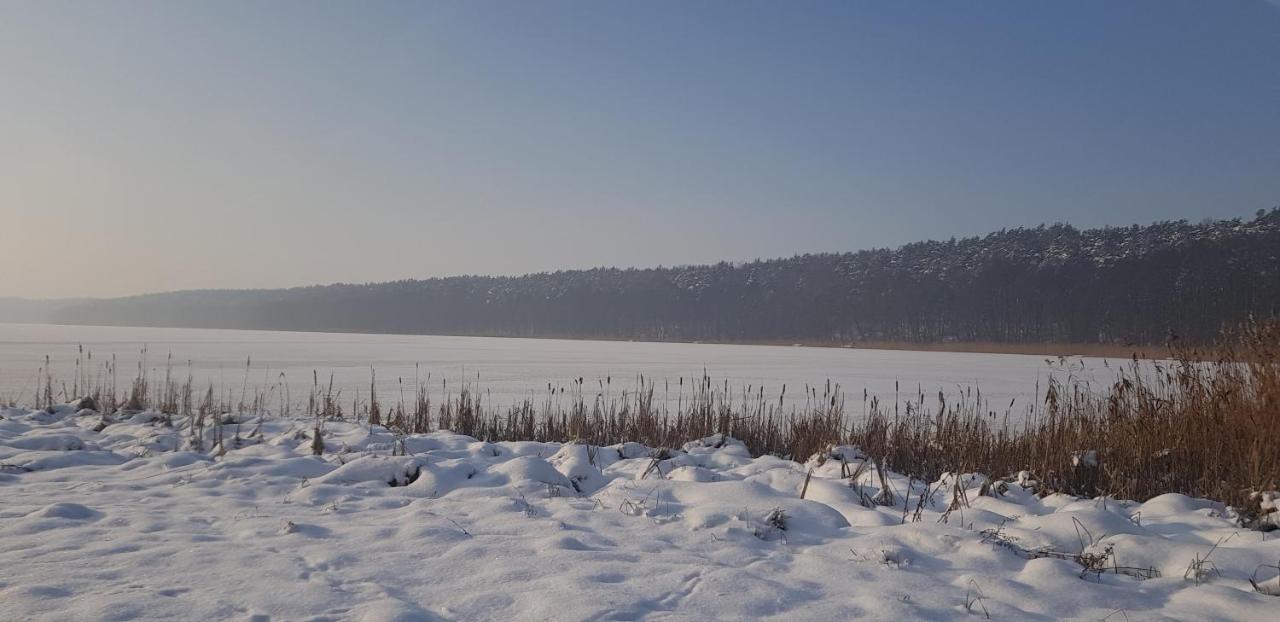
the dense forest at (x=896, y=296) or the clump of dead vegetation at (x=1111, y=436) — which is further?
the dense forest at (x=896, y=296)

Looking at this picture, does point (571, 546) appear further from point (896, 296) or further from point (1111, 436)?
point (896, 296)

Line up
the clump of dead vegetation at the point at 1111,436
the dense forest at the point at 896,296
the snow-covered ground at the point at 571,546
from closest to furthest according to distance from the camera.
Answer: the snow-covered ground at the point at 571,546, the clump of dead vegetation at the point at 1111,436, the dense forest at the point at 896,296

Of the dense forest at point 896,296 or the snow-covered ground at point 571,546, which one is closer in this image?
the snow-covered ground at point 571,546

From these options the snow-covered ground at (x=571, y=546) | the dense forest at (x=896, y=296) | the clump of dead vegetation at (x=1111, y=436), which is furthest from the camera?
the dense forest at (x=896, y=296)

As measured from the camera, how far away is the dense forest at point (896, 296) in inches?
1944

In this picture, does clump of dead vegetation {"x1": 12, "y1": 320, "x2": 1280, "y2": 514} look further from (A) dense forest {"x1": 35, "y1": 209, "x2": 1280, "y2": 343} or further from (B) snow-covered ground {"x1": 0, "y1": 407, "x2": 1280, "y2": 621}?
(A) dense forest {"x1": 35, "y1": 209, "x2": 1280, "y2": 343}

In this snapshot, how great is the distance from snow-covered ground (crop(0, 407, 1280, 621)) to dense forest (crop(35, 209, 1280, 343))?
81.7 ft

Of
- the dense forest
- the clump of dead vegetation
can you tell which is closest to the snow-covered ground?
the clump of dead vegetation

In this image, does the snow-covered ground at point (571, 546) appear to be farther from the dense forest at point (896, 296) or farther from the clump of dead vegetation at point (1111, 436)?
the dense forest at point (896, 296)

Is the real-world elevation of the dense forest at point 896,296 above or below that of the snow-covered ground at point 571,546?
above

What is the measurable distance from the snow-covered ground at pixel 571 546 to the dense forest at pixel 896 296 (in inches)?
980

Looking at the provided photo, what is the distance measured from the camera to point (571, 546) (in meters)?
2.97

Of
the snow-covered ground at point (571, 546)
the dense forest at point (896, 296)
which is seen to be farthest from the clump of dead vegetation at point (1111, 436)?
the dense forest at point (896, 296)

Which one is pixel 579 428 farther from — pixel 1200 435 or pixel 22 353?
pixel 22 353
